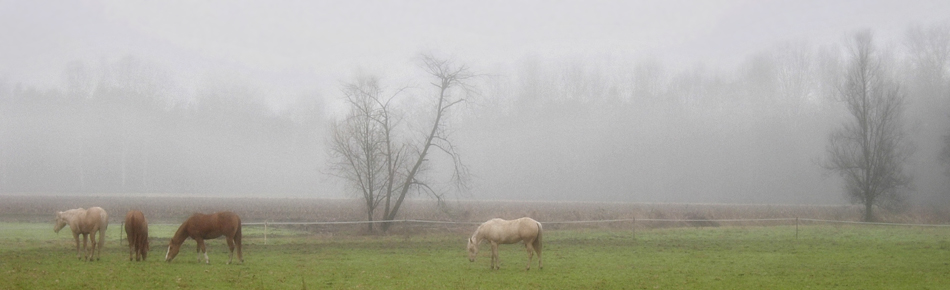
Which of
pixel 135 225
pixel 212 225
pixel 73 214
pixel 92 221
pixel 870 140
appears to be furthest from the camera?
pixel 870 140

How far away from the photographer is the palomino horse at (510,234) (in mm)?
18578

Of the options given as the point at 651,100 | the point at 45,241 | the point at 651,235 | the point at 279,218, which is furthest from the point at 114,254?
the point at 651,100

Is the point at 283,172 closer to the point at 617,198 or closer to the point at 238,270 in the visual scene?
the point at 617,198

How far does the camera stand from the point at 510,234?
741 inches

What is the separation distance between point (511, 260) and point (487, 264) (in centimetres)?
155

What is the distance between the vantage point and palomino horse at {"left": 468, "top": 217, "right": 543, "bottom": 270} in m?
18.6

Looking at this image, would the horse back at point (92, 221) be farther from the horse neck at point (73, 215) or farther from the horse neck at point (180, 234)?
the horse neck at point (180, 234)

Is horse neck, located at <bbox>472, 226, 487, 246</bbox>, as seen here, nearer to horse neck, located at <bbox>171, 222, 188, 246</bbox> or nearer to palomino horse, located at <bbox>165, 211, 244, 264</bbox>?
palomino horse, located at <bbox>165, 211, 244, 264</bbox>

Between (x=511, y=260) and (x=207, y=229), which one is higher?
(x=207, y=229)

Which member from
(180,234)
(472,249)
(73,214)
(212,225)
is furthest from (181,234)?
(472,249)

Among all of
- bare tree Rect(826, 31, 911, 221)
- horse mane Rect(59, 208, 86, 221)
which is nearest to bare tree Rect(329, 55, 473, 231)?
horse mane Rect(59, 208, 86, 221)

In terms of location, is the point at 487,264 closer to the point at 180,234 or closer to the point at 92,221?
the point at 180,234

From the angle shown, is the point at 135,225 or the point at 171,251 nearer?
the point at 135,225

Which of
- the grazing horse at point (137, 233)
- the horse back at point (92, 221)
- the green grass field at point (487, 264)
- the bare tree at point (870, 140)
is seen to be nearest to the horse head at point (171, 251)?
the green grass field at point (487, 264)
